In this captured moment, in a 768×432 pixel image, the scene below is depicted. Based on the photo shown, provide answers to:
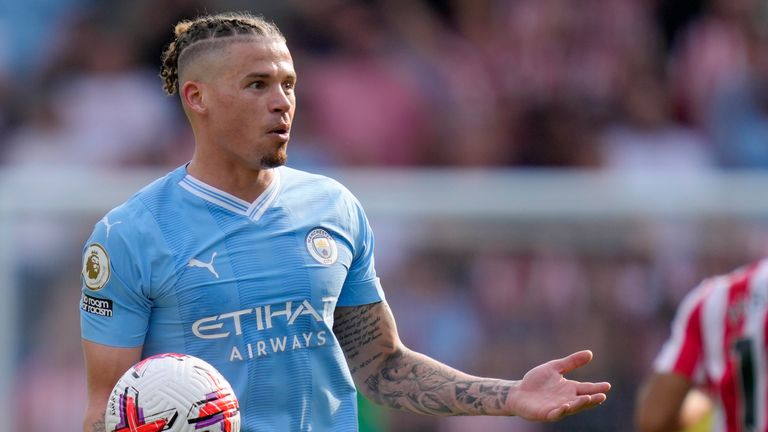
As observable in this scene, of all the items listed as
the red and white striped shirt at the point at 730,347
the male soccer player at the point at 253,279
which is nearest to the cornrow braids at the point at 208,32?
the male soccer player at the point at 253,279

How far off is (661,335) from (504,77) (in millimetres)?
2713

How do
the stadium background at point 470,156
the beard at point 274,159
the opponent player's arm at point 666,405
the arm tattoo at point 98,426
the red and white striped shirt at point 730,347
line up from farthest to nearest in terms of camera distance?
1. the stadium background at point 470,156
2. the opponent player's arm at point 666,405
3. the red and white striped shirt at point 730,347
4. the beard at point 274,159
5. the arm tattoo at point 98,426

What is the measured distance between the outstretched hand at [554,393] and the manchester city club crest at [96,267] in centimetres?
130

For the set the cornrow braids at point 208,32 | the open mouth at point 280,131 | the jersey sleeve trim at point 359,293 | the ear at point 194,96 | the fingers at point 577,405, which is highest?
the cornrow braids at point 208,32

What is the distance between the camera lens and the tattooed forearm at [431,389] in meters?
4.38

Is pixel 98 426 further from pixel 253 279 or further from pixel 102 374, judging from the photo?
pixel 253 279

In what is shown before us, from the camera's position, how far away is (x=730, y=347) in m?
5.85

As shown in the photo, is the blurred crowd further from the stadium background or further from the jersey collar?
the jersey collar

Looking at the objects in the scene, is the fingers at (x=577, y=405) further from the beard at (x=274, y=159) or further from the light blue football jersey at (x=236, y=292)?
the beard at (x=274, y=159)

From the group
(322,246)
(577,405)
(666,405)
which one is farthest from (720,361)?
(322,246)

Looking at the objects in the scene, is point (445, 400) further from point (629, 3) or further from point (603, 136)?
point (629, 3)

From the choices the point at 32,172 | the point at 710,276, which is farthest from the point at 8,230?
the point at 710,276

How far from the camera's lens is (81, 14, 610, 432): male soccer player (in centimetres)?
414

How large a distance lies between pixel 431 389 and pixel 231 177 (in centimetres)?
95
